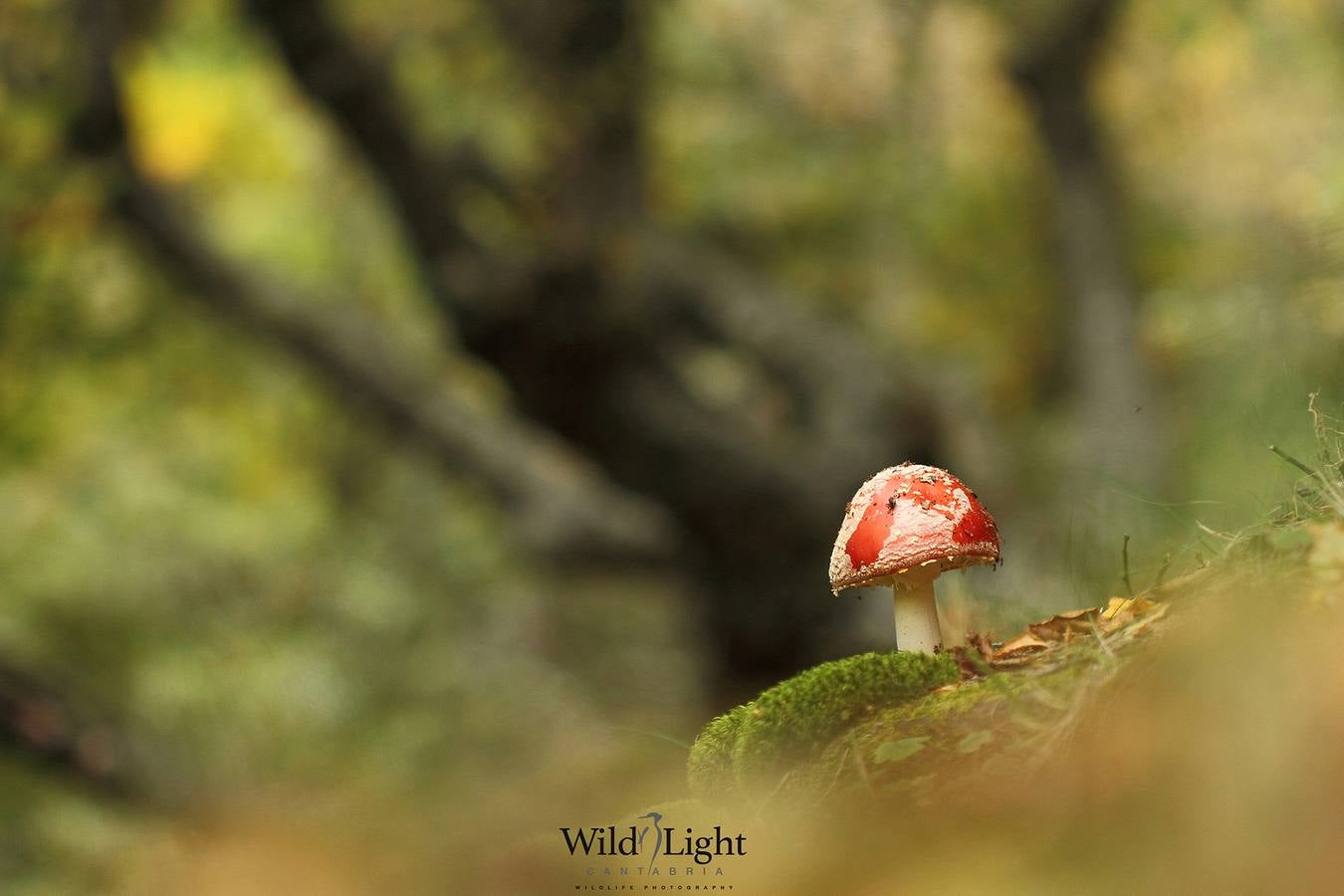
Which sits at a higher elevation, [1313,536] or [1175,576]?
[1175,576]

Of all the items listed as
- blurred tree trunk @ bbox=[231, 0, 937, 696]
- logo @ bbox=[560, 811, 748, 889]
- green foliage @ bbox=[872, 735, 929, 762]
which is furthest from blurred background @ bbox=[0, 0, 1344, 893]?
green foliage @ bbox=[872, 735, 929, 762]

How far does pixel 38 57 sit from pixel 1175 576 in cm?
565

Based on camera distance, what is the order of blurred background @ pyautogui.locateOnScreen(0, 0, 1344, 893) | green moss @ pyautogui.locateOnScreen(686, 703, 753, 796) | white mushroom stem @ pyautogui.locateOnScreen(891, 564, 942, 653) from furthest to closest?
blurred background @ pyautogui.locateOnScreen(0, 0, 1344, 893) < white mushroom stem @ pyautogui.locateOnScreen(891, 564, 942, 653) < green moss @ pyautogui.locateOnScreen(686, 703, 753, 796)

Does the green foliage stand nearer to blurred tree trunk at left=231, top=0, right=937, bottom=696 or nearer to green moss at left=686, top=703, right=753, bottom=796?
green moss at left=686, top=703, right=753, bottom=796

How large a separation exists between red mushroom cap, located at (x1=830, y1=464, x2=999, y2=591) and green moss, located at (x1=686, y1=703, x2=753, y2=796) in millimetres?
177

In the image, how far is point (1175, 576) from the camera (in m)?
1.22

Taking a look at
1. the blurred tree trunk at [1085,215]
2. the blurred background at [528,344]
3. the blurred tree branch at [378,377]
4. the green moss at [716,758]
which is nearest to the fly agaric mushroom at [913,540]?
the green moss at [716,758]

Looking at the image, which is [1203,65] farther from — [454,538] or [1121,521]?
[1121,521]

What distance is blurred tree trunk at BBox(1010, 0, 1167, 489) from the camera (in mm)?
6922

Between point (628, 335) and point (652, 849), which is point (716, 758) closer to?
point (652, 849)

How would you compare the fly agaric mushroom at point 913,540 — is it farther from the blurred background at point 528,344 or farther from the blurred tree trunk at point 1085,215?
the blurred tree trunk at point 1085,215

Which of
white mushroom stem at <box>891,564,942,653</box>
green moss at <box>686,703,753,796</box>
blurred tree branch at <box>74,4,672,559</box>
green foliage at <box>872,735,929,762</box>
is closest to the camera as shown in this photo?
green foliage at <box>872,735,929,762</box>

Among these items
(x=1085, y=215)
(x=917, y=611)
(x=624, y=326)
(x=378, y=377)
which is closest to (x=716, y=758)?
(x=917, y=611)

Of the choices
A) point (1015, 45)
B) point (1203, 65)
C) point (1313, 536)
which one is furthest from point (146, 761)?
point (1203, 65)
